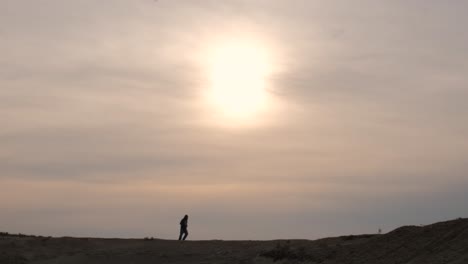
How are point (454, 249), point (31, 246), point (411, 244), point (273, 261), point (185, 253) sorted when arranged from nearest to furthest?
1. point (454, 249)
2. point (411, 244)
3. point (273, 261)
4. point (185, 253)
5. point (31, 246)

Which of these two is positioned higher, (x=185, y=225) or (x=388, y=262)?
Answer: (x=185, y=225)

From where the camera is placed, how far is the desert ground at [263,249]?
3250 centimetres

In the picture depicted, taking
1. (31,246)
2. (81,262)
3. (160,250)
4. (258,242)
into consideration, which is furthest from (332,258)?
(31,246)

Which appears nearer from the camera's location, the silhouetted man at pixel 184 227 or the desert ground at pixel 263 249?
the desert ground at pixel 263 249

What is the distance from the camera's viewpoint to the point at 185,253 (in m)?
38.5

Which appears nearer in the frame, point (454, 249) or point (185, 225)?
point (454, 249)

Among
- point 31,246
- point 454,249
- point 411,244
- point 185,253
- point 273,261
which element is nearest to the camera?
point 454,249

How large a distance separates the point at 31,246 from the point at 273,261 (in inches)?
535

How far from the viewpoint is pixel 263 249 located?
37.5 meters

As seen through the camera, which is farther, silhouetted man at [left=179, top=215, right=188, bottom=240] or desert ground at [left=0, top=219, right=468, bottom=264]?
silhouetted man at [left=179, top=215, right=188, bottom=240]

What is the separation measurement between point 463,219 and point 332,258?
588 centimetres

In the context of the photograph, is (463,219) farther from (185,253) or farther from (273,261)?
(185,253)

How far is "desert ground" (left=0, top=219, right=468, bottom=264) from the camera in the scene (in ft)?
107

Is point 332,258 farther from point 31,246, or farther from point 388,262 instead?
point 31,246
